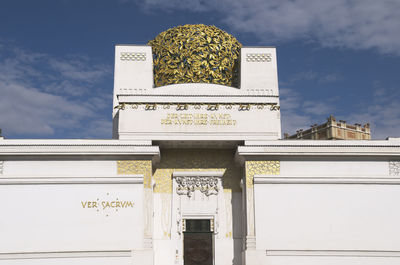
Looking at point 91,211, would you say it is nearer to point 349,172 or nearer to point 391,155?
point 349,172

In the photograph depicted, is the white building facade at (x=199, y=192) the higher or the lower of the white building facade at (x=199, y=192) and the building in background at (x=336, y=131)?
the lower

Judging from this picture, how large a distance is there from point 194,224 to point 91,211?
3.37 m

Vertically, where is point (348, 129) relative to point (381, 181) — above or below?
above

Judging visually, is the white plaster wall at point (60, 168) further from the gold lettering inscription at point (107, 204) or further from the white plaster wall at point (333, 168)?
the white plaster wall at point (333, 168)

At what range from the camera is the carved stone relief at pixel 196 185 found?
1446 centimetres

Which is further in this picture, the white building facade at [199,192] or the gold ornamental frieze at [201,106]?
the gold ornamental frieze at [201,106]

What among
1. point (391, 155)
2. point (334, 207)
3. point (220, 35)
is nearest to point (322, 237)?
point (334, 207)

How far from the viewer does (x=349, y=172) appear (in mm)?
13688

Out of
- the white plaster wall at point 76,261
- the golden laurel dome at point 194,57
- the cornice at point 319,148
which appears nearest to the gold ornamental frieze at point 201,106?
the cornice at point 319,148

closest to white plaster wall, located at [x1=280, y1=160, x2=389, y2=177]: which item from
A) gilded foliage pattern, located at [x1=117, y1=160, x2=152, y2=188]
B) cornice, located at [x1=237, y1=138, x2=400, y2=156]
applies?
cornice, located at [x1=237, y1=138, x2=400, y2=156]

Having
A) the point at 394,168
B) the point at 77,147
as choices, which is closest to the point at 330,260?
the point at 394,168

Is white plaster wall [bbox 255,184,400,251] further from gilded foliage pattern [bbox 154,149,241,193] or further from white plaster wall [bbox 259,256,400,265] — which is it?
gilded foliage pattern [bbox 154,149,241,193]

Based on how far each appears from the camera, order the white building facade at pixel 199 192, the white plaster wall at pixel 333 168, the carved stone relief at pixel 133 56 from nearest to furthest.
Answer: the white building facade at pixel 199 192 < the white plaster wall at pixel 333 168 < the carved stone relief at pixel 133 56

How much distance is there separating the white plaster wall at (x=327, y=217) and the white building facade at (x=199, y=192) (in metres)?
0.03
